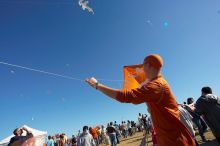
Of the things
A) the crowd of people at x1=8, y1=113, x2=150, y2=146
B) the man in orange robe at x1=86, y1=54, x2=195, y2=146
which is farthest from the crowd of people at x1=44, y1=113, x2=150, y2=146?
the man in orange robe at x1=86, y1=54, x2=195, y2=146

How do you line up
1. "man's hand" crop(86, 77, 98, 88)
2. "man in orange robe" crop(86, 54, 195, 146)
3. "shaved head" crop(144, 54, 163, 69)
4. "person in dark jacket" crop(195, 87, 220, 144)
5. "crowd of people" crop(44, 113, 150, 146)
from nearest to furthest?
"man in orange robe" crop(86, 54, 195, 146) → "man's hand" crop(86, 77, 98, 88) → "shaved head" crop(144, 54, 163, 69) → "person in dark jacket" crop(195, 87, 220, 144) → "crowd of people" crop(44, 113, 150, 146)

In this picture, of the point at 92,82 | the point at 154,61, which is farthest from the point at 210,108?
the point at 92,82

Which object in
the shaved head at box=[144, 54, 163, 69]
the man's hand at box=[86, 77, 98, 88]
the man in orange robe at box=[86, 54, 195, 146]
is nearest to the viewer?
the man in orange robe at box=[86, 54, 195, 146]

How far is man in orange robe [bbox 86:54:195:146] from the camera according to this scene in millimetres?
2637

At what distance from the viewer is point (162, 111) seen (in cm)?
280

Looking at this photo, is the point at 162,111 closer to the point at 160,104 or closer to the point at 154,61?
the point at 160,104

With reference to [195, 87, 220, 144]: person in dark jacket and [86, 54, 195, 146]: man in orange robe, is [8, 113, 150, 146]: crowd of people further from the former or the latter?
[86, 54, 195, 146]: man in orange robe

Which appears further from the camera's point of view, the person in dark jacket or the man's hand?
the person in dark jacket

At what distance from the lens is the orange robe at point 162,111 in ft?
8.72

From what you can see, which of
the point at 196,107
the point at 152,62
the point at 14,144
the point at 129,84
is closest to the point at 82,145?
the point at 129,84

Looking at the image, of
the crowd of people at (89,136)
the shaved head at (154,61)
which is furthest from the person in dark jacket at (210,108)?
the shaved head at (154,61)

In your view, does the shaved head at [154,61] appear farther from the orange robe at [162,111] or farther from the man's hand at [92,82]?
the man's hand at [92,82]

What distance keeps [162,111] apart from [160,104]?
0.25ft

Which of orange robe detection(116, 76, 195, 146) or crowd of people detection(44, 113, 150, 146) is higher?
crowd of people detection(44, 113, 150, 146)
